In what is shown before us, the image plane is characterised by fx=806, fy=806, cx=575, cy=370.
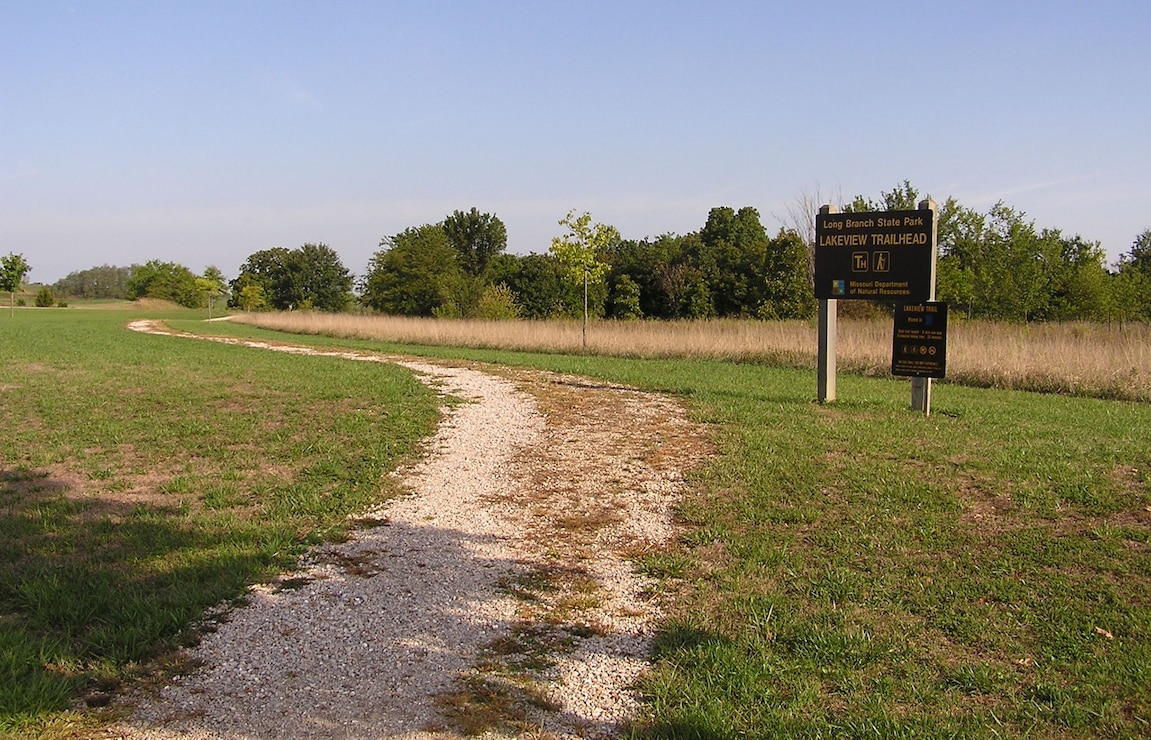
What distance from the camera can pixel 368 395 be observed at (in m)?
11.5

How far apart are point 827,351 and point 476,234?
206ft

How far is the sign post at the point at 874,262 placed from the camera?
9.98 meters

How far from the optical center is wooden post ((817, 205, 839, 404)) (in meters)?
10.9

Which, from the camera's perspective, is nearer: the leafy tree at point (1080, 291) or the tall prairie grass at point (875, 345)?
the tall prairie grass at point (875, 345)

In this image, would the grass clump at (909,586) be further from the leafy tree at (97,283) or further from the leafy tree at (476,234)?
the leafy tree at (97,283)

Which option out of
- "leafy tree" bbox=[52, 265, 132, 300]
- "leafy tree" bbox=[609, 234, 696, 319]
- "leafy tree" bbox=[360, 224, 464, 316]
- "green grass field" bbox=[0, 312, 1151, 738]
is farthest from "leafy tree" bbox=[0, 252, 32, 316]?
"leafy tree" bbox=[52, 265, 132, 300]

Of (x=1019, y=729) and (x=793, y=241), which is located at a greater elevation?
(x=793, y=241)

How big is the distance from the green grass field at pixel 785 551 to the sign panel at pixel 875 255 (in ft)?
5.08

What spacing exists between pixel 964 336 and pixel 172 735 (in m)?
16.8

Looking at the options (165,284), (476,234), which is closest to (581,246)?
(476,234)

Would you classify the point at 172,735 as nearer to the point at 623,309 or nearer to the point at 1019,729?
the point at 1019,729

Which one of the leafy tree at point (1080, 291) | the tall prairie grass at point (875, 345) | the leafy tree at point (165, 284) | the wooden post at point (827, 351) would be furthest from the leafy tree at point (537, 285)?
the leafy tree at point (165, 284)

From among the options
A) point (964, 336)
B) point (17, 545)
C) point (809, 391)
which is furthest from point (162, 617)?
point (964, 336)

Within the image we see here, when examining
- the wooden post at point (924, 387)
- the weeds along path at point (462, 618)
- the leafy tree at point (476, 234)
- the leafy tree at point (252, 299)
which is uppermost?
the leafy tree at point (476, 234)
